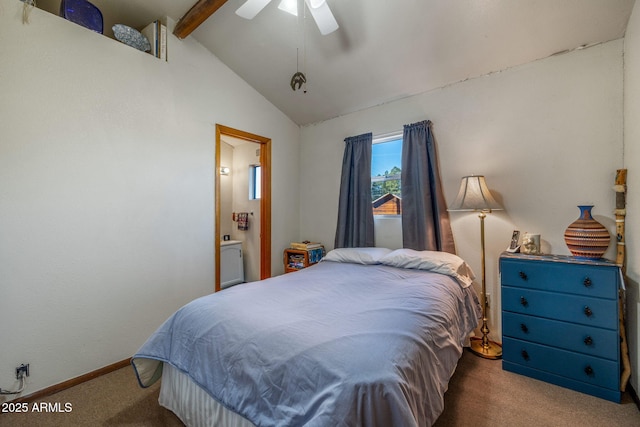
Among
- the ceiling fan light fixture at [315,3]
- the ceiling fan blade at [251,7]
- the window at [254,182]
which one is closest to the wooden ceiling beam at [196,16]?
the ceiling fan blade at [251,7]

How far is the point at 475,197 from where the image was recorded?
7.40 feet

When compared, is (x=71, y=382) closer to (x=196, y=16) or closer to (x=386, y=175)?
(x=196, y=16)

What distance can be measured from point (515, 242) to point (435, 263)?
2.34 ft

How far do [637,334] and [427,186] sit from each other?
5.60 feet

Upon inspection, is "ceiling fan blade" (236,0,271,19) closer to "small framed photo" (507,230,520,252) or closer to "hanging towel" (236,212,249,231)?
"small framed photo" (507,230,520,252)

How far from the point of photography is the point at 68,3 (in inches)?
78.4

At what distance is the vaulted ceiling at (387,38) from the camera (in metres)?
1.92

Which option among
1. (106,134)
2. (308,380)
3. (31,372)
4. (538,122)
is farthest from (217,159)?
(538,122)

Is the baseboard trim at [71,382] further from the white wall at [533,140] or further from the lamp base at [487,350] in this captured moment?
the white wall at [533,140]

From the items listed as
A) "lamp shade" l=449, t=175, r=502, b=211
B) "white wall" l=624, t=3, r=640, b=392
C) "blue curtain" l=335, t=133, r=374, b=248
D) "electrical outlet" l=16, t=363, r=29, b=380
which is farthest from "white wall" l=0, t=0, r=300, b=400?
"white wall" l=624, t=3, r=640, b=392

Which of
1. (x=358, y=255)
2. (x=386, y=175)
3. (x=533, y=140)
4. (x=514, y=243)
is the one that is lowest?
(x=358, y=255)

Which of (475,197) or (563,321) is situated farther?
(475,197)

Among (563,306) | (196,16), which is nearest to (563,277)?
(563,306)

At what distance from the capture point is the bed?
2.97 ft
